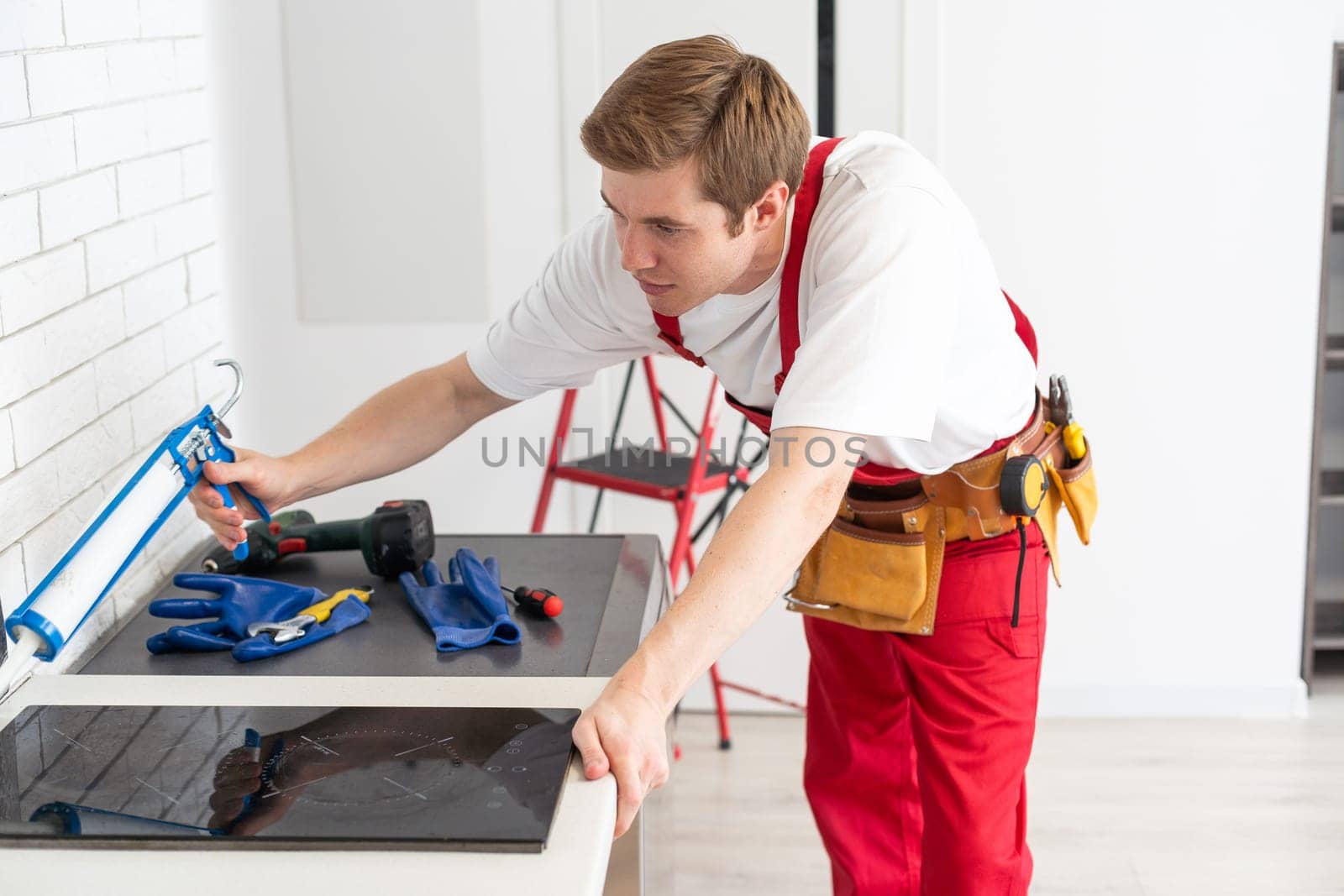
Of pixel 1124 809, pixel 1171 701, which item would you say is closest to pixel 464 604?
pixel 1124 809

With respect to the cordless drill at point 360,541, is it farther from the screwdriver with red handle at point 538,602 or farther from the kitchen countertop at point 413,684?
the screwdriver with red handle at point 538,602

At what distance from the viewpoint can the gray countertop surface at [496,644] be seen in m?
1.48

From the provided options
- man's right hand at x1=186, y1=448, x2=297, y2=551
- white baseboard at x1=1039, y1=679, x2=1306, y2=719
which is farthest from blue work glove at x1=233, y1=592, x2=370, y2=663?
white baseboard at x1=1039, y1=679, x2=1306, y2=719

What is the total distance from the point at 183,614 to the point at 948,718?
97 centimetres

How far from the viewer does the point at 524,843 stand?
3.51 feet

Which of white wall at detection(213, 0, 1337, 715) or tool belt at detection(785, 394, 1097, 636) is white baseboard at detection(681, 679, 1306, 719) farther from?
tool belt at detection(785, 394, 1097, 636)

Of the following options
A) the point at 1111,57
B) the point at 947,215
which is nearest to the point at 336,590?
the point at 947,215

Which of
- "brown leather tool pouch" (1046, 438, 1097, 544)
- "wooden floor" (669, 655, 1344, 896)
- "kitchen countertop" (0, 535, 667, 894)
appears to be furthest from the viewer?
"wooden floor" (669, 655, 1344, 896)

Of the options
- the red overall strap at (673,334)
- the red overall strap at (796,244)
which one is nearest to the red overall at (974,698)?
the red overall strap at (673,334)

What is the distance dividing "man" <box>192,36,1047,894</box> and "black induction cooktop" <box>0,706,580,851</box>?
0.36 ft

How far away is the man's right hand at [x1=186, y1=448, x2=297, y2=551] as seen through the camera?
1.56m

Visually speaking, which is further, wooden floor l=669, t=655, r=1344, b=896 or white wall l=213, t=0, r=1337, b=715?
white wall l=213, t=0, r=1337, b=715

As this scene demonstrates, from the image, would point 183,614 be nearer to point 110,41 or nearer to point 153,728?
point 153,728

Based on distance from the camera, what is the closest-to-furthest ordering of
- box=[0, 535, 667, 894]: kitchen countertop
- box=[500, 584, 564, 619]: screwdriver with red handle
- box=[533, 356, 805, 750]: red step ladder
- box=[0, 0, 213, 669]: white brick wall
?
1. box=[0, 535, 667, 894]: kitchen countertop
2. box=[0, 0, 213, 669]: white brick wall
3. box=[500, 584, 564, 619]: screwdriver with red handle
4. box=[533, 356, 805, 750]: red step ladder
